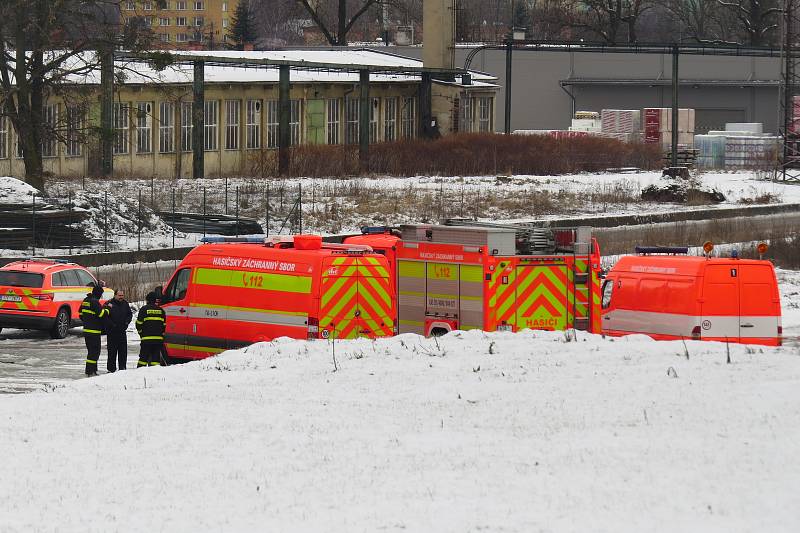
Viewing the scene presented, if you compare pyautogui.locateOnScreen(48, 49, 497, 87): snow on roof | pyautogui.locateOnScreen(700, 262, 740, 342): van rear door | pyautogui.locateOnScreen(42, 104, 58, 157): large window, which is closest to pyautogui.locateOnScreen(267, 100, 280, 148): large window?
pyautogui.locateOnScreen(48, 49, 497, 87): snow on roof

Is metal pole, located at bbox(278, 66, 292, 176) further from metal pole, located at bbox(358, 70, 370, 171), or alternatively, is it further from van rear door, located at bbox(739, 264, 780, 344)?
van rear door, located at bbox(739, 264, 780, 344)

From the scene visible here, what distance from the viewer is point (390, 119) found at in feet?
245

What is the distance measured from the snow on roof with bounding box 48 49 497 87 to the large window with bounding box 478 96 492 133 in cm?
112

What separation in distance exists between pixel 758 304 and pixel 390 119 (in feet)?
180

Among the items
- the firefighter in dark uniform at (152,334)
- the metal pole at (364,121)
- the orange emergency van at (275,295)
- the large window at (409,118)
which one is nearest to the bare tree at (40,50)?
the metal pole at (364,121)

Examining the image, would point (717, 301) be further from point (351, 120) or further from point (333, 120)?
point (351, 120)

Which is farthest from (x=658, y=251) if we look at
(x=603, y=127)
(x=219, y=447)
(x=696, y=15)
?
(x=696, y=15)

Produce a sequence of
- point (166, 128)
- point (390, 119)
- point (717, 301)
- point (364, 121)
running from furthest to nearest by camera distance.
A: 1. point (390, 119)
2. point (364, 121)
3. point (166, 128)
4. point (717, 301)

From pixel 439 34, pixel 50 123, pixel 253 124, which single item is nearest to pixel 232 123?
pixel 253 124

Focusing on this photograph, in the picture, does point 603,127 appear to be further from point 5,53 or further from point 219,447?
point 219,447

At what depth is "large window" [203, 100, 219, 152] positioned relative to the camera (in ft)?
208

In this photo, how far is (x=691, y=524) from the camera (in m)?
9.66

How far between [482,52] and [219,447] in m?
82.9

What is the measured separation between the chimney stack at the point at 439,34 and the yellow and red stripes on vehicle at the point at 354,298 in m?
54.9
